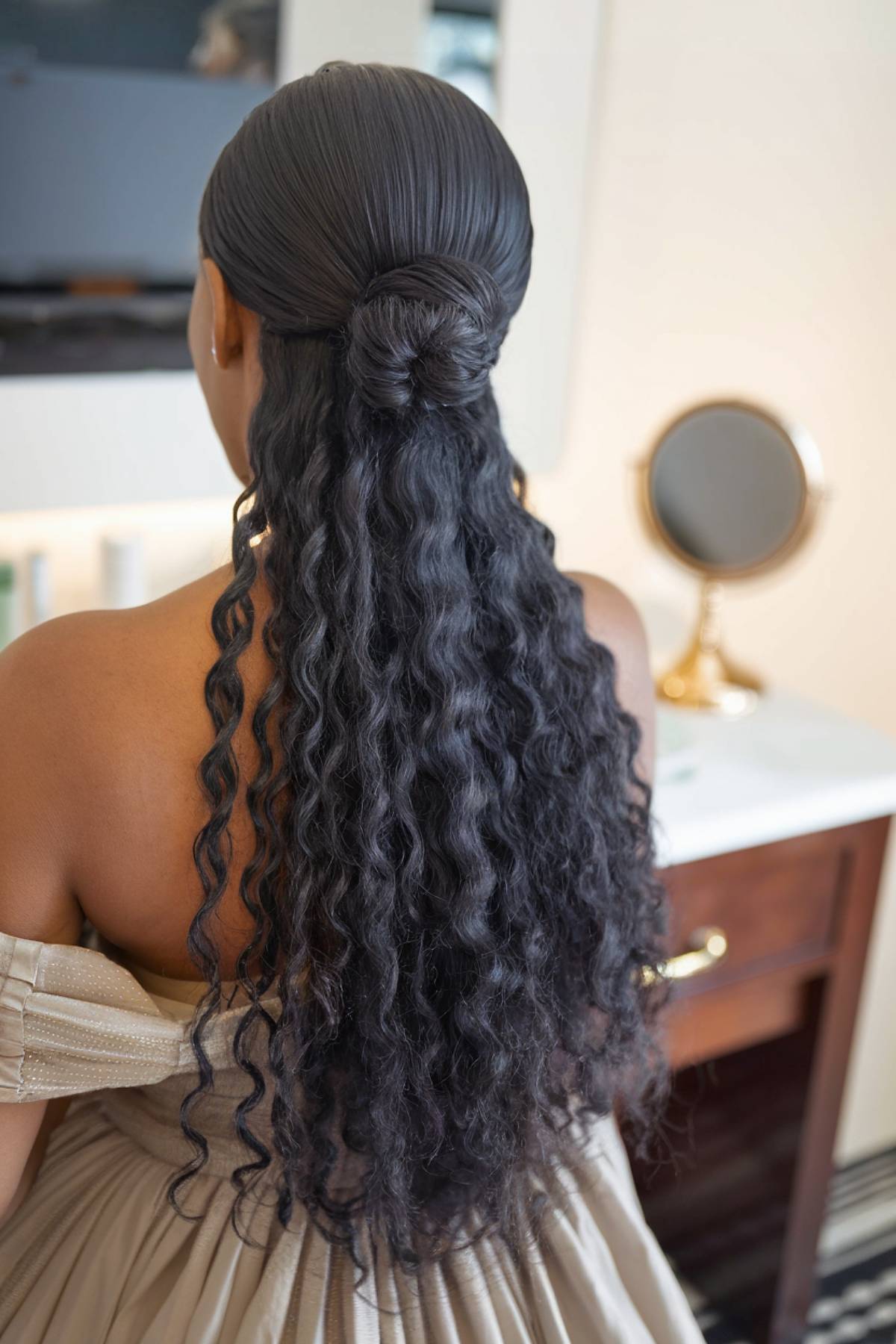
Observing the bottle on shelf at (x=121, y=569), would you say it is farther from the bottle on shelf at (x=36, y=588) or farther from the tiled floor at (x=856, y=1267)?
the tiled floor at (x=856, y=1267)

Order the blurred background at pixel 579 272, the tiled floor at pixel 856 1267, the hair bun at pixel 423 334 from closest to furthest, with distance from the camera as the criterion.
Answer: the hair bun at pixel 423 334
the blurred background at pixel 579 272
the tiled floor at pixel 856 1267

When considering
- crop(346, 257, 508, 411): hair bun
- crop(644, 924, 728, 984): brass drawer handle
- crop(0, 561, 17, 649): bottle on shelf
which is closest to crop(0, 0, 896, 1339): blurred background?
crop(0, 561, 17, 649): bottle on shelf

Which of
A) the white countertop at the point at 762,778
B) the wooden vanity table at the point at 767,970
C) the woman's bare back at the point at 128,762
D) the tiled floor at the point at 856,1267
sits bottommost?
the tiled floor at the point at 856,1267

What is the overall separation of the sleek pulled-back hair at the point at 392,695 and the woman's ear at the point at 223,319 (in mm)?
15

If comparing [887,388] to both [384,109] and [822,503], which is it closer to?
[822,503]

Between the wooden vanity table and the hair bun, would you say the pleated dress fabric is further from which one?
the hair bun

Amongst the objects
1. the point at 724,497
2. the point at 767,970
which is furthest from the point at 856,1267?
the point at 724,497

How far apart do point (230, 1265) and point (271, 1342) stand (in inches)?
2.0

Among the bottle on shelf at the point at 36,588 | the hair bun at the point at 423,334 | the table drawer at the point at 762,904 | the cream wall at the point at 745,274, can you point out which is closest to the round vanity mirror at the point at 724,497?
the cream wall at the point at 745,274

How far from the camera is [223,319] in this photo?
0.75 metres

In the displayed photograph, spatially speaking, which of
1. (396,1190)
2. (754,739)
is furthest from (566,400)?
(396,1190)

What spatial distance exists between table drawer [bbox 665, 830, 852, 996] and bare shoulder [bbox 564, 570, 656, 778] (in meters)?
0.34

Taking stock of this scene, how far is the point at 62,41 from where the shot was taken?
3.56ft

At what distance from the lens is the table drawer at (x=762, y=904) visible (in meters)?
1.21
